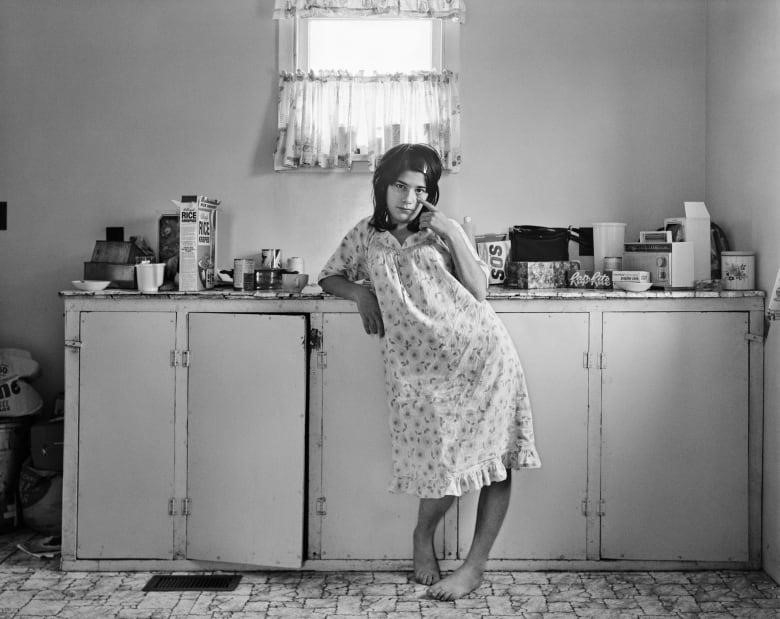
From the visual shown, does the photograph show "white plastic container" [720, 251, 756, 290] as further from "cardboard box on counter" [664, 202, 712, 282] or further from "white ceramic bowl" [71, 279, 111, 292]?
"white ceramic bowl" [71, 279, 111, 292]

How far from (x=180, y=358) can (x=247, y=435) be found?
40 cm

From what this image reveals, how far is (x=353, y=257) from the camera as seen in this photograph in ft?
10.7

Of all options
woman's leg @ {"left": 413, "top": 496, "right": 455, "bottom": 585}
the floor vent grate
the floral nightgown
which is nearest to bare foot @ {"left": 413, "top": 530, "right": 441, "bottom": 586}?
woman's leg @ {"left": 413, "top": 496, "right": 455, "bottom": 585}

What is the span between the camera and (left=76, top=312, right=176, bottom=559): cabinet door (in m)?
3.42

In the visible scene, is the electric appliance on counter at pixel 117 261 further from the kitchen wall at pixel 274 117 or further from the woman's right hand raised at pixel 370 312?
the woman's right hand raised at pixel 370 312

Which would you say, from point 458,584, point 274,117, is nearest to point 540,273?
point 458,584

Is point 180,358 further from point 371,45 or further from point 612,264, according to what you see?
point 612,264

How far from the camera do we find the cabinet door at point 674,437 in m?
3.43

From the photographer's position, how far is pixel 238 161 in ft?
13.0

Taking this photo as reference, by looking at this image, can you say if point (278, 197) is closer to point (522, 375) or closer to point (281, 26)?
point (281, 26)

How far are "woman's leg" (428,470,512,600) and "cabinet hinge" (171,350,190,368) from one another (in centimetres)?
124

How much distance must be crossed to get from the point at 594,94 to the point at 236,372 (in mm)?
2016

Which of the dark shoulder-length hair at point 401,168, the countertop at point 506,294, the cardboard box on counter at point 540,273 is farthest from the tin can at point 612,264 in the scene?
the dark shoulder-length hair at point 401,168

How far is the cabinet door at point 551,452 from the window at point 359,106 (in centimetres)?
94
